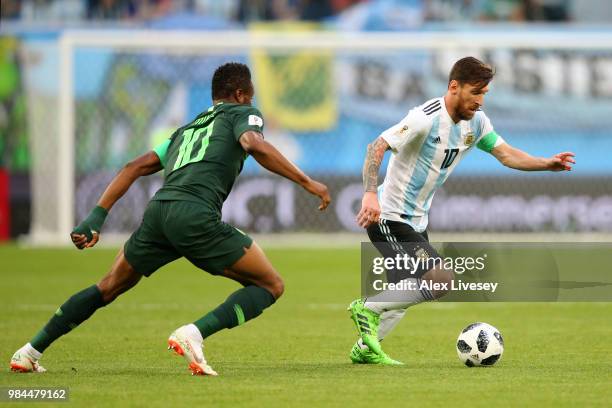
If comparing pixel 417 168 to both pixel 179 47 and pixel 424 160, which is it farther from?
pixel 179 47

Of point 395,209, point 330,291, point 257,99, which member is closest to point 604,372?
point 395,209

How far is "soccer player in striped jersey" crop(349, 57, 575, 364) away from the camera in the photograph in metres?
8.33

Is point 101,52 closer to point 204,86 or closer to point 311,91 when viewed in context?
point 204,86

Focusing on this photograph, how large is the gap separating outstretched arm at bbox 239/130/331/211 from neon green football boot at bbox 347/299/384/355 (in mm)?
1180

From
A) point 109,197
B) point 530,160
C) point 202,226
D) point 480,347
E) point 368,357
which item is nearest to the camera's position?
point 202,226

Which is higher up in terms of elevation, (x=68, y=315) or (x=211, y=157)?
(x=211, y=157)

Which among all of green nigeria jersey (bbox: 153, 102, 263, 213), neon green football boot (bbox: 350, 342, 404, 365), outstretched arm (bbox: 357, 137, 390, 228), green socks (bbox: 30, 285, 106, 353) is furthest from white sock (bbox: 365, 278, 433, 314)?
green socks (bbox: 30, 285, 106, 353)

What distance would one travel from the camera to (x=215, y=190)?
25.6 feet

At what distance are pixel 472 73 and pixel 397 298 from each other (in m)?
1.60

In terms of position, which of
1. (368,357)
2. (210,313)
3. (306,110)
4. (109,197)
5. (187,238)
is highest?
(109,197)

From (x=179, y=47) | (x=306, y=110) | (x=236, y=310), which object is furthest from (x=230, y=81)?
(x=306, y=110)

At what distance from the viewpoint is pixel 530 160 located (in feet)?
28.9

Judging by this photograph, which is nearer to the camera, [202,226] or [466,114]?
[202,226]

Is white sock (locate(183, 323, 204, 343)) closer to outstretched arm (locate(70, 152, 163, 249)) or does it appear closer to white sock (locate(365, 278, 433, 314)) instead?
outstretched arm (locate(70, 152, 163, 249))
